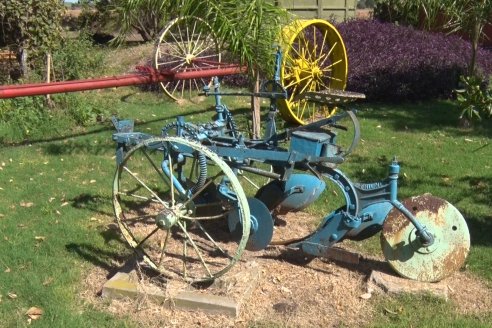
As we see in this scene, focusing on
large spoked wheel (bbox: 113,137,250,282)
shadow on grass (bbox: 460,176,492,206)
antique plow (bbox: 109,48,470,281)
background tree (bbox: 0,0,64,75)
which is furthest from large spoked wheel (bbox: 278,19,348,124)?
background tree (bbox: 0,0,64,75)

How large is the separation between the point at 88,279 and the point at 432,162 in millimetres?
4287

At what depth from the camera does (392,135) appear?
8609 millimetres

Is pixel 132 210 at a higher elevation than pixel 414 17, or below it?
below

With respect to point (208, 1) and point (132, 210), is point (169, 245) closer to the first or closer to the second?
point (132, 210)

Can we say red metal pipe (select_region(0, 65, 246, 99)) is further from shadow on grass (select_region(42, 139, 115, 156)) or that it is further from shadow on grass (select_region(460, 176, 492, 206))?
shadow on grass (select_region(460, 176, 492, 206))

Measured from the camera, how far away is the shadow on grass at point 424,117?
8.91 metres

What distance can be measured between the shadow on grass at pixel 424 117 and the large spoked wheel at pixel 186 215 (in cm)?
469

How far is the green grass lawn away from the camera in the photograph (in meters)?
4.09

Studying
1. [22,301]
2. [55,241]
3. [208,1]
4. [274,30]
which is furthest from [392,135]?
[22,301]

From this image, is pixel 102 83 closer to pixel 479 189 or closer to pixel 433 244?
pixel 479 189

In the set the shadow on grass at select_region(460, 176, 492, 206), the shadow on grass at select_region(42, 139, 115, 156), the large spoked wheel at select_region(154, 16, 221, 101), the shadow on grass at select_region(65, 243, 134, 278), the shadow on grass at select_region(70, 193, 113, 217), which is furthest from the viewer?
the large spoked wheel at select_region(154, 16, 221, 101)

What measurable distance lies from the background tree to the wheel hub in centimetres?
637

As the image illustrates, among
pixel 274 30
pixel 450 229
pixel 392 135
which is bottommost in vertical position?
pixel 392 135

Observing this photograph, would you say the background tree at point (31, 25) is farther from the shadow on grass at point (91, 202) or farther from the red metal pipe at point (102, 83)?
the shadow on grass at point (91, 202)
